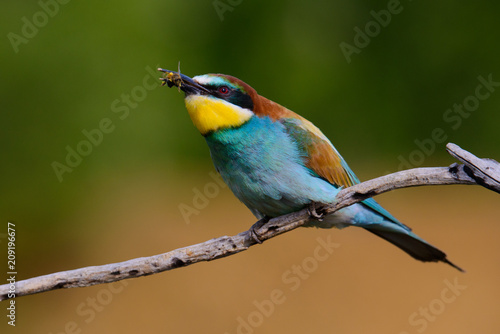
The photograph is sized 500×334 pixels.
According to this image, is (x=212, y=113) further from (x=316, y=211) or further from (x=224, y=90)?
(x=316, y=211)

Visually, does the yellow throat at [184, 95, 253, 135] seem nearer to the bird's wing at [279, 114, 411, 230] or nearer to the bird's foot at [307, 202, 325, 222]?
the bird's wing at [279, 114, 411, 230]

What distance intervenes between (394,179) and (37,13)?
387 centimetres

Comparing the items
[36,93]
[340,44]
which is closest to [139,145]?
[36,93]

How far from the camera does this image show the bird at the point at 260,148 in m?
2.42

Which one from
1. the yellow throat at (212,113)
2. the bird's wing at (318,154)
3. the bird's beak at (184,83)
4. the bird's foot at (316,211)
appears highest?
the bird's beak at (184,83)

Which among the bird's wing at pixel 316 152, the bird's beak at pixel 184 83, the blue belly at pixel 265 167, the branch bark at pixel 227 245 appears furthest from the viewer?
the bird's wing at pixel 316 152

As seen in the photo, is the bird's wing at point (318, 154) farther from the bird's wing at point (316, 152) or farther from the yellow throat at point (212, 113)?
the yellow throat at point (212, 113)

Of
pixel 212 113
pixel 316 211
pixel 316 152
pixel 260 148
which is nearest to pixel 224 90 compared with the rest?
pixel 212 113

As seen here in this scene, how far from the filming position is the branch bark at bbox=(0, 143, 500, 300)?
76.4 inches

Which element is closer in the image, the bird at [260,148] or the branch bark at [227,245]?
the branch bark at [227,245]

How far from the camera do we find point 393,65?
5273mm

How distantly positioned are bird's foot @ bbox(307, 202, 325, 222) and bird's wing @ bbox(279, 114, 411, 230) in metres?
0.21

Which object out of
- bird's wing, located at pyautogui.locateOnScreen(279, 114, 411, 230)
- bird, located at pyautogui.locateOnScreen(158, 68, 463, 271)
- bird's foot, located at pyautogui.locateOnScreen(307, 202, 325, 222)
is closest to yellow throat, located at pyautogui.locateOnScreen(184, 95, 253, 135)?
bird, located at pyautogui.locateOnScreen(158, 68, 463, 271)

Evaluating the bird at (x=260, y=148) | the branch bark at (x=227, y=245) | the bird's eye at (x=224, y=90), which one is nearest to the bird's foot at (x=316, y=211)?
the bird at (x=260, y=148)
